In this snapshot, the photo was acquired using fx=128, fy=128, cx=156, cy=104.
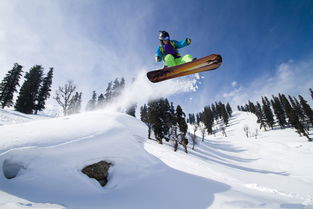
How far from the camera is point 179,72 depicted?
17.8ft

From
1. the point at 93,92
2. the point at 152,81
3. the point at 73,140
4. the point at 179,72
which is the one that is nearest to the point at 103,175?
the point at 73,140

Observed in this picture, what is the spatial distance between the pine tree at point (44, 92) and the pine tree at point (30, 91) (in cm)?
113

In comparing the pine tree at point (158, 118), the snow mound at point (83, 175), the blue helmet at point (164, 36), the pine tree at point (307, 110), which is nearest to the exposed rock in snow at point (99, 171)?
the snow mound at point (83, 175)

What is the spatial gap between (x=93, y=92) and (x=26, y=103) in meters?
26.0

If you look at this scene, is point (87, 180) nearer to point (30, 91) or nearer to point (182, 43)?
point (182, 43)

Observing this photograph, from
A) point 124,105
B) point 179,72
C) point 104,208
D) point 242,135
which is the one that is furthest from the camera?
point 242,135

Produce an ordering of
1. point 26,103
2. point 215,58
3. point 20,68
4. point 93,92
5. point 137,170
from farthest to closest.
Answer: point 93,92, point 20,68, point 26,103, point 137,170, point 215,58

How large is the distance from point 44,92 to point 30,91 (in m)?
3.14

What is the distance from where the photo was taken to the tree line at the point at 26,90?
2388 cm

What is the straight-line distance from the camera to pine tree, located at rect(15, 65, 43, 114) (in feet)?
77.6

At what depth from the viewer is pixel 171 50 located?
5.29 m

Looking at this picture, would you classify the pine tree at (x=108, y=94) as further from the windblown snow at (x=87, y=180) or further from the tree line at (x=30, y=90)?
the windblown snow at (x=87, y=180)

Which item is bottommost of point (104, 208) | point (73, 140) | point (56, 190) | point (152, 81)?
point (104, 208)

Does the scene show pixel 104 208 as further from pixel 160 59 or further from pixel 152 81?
pixel 160 59
